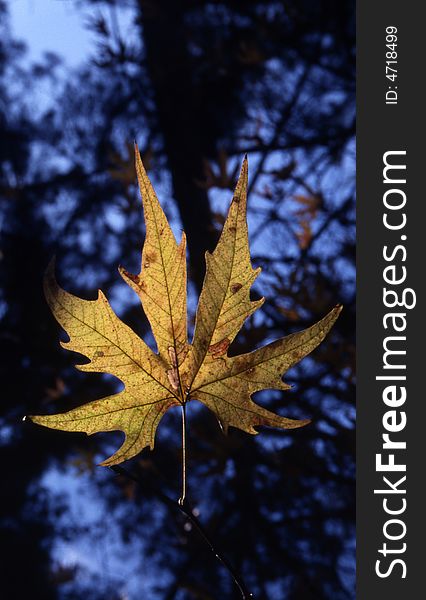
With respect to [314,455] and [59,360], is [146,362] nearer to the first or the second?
[314,455]

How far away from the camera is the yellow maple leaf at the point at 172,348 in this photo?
50 cm

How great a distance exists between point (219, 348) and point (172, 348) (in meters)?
0.05

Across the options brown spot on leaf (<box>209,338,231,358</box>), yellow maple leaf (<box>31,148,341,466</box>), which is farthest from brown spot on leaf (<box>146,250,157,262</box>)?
brown spot on leaf (<box>209,338,231,358</box>)

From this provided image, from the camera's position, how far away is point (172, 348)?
54cm

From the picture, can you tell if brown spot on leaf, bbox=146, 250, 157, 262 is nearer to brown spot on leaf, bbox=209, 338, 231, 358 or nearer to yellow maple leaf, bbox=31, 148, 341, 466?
yellow maple leaf, bbox=31, 148, 341, 466

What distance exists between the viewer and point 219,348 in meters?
0.54

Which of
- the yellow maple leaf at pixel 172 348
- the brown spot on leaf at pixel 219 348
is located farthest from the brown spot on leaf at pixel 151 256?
the brown spot on leaf at pixel 219 348

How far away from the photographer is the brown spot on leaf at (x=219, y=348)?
0.54m

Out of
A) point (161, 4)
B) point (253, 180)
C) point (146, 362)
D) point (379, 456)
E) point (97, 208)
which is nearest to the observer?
point (146, 362)

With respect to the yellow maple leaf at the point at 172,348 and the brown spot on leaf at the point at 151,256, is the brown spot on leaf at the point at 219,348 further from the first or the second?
the brown spot on leaf at the point at 151,256

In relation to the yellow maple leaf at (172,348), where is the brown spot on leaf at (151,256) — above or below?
above

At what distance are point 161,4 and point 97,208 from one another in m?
1.04

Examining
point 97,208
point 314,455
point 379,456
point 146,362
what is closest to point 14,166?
Result: point 97,208

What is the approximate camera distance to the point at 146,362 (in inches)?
21.3
